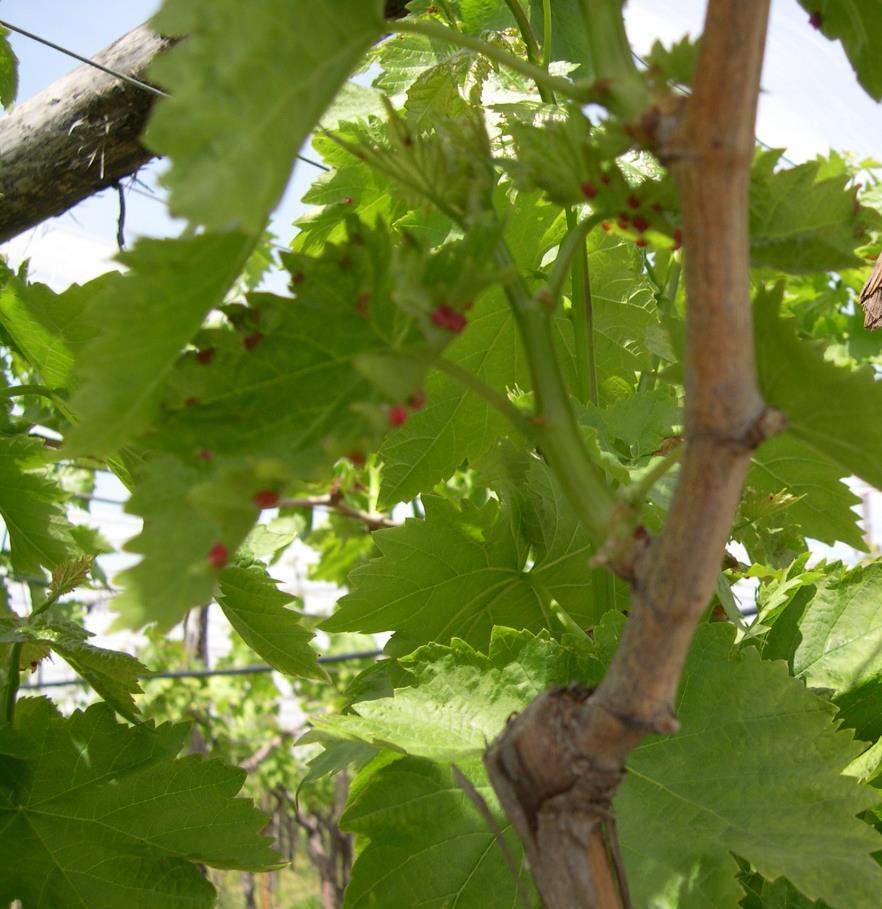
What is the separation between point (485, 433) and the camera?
1.06m

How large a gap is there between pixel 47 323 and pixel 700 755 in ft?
2.43

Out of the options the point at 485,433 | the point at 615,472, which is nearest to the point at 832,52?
the point at 485,433

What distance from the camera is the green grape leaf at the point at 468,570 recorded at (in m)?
0.97

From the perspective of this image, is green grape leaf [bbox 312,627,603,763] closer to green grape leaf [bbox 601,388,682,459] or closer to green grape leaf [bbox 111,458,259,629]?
green grape leaf [bbox 601,388,682,459]

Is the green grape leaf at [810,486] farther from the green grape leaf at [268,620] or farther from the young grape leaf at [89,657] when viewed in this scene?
the young grape leaf at [89,657]

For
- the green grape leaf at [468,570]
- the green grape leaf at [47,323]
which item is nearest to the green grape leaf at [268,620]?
the green grape leaf at [468,570]

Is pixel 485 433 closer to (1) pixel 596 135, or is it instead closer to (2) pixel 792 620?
(2) pixel 792 620

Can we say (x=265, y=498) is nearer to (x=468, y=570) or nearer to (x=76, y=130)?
(x=468, y=570)

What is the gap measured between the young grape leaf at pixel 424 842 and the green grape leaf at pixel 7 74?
3.64ft

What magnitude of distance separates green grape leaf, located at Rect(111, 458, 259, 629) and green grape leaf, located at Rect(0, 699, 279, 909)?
563 mm

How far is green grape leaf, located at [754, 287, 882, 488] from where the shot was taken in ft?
1.54

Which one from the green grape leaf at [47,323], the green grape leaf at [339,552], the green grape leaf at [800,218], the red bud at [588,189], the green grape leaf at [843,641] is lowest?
the green grape leaf at [843,641]

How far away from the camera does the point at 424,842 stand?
79 cm

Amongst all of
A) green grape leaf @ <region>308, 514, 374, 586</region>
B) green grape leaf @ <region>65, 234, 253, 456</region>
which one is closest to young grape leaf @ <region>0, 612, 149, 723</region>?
green grape leaf @ <region>65, 234, 253, 456</region>
